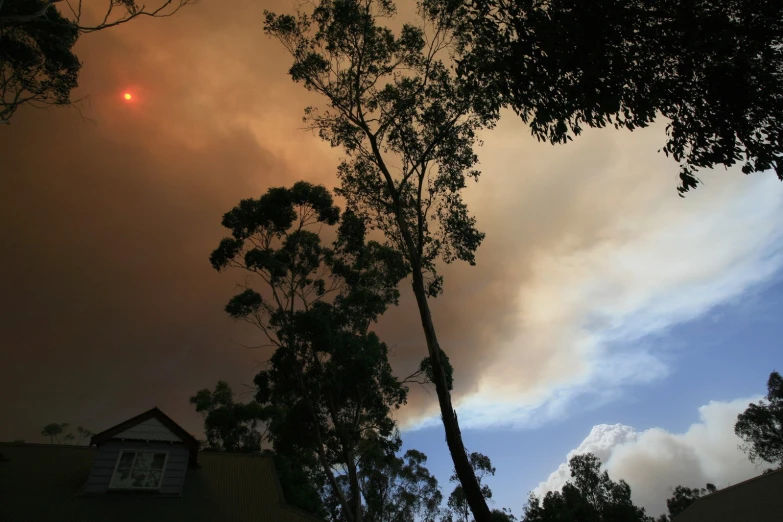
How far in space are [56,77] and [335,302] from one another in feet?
49.1

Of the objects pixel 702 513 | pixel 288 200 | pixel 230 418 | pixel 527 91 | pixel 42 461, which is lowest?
pixel 702 513

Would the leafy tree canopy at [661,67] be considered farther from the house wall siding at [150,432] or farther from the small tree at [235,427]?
the small tree at [235,427]

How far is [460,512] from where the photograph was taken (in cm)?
5150

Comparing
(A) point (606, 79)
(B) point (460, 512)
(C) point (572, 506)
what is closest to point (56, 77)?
(A) point (606, 79)

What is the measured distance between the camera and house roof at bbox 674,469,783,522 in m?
23.4

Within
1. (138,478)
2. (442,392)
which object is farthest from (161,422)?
(442,392)

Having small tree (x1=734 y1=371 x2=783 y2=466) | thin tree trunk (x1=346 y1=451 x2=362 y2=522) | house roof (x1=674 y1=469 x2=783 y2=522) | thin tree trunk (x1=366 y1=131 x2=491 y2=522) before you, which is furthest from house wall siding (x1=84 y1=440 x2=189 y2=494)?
small tree (x1=734 y1=371 x2=783 y2=466)

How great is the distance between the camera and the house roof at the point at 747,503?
2344cm

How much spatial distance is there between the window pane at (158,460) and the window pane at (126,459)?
0.79 meters

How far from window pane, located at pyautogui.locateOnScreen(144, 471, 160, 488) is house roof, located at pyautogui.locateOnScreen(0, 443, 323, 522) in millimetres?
384

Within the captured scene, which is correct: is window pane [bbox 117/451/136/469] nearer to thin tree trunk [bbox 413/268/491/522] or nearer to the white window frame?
the white window frame

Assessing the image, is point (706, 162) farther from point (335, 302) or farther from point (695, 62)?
point (335, 302)

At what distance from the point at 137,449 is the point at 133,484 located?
4.31ft

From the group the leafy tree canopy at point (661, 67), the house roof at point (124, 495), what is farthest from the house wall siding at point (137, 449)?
the leafy tree canopy at point (661, 67)
